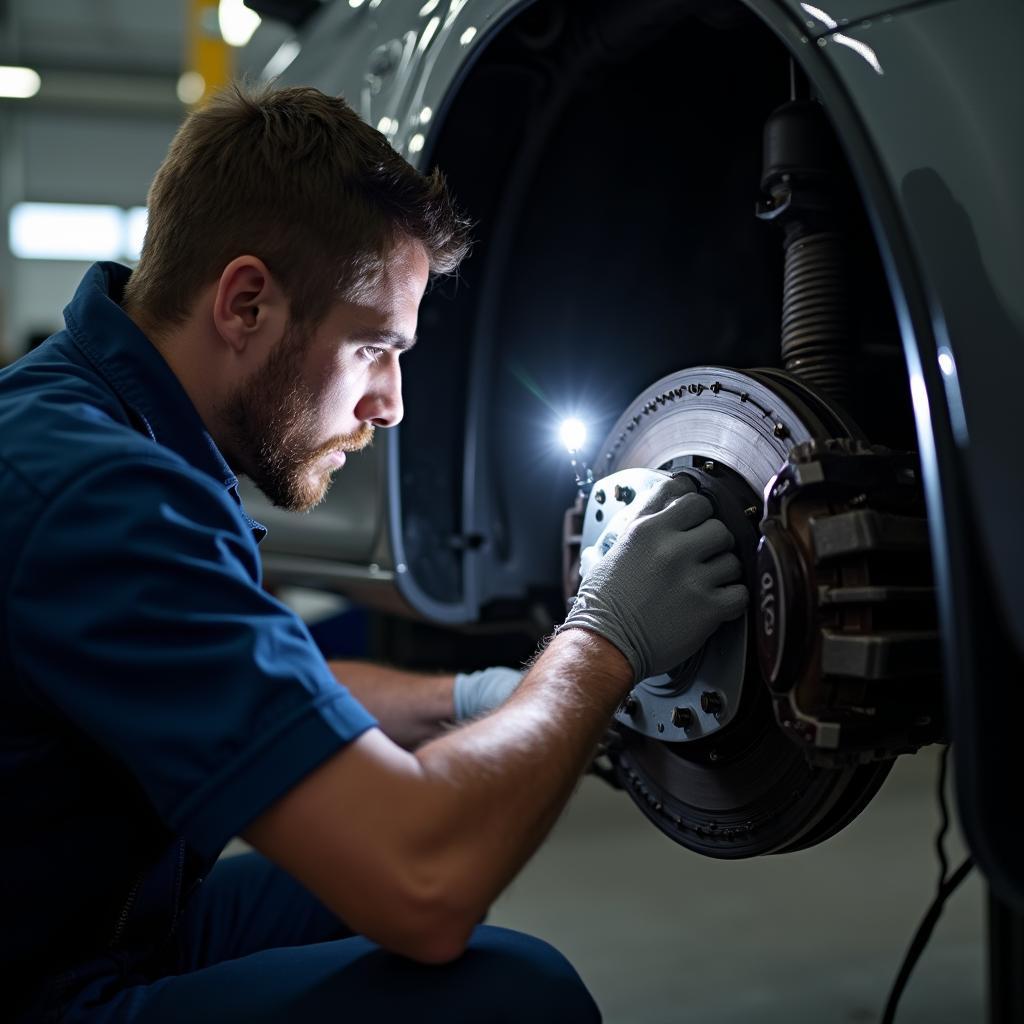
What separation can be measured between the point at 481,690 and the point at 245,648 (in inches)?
25.3

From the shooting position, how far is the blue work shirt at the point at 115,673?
623 mm

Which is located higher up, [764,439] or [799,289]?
[799,289]

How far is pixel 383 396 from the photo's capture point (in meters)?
1.00

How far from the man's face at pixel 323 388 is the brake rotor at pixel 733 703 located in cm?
25

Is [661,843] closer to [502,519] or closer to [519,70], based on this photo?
[502,519]

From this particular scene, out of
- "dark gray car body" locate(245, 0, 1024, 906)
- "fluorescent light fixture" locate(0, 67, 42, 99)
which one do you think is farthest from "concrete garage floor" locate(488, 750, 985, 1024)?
"fluorescent light fixture" locate(0, 67, 42, 99)

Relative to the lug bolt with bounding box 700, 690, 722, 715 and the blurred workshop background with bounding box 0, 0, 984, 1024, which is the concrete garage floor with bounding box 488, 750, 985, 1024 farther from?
the lug bolt with bounding box 700, 690, 722, 715

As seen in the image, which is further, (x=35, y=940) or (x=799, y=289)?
(x=799, y=289)

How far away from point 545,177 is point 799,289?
427 millimetres

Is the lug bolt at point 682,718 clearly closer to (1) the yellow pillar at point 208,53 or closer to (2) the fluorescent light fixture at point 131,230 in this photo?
(1) the yellow pillar at point 208,53

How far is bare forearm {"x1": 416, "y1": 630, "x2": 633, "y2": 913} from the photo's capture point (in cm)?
65

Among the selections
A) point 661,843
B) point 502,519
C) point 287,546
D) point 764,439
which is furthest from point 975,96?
point 661,843

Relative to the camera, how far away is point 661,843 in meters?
2.00

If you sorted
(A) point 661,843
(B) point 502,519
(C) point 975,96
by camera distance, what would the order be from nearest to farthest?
(C) point 975,96 < (B) point 502,519 < (A) point 661,843
